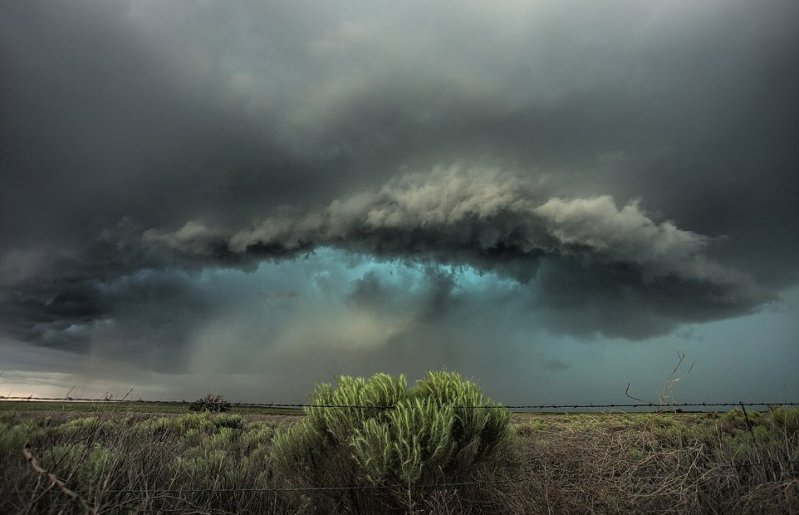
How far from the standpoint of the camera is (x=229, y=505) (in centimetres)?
629

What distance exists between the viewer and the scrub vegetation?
5137 mm

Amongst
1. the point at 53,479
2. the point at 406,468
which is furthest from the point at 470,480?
the point at 53,479

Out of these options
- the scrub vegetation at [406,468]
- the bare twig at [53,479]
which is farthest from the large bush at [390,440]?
the bare twig at [53,479]

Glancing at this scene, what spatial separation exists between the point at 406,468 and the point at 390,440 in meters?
0.44

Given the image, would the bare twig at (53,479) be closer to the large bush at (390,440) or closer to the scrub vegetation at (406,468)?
the scrub vegetation at (406,468)

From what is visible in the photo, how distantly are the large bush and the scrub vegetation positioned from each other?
0.8 inches

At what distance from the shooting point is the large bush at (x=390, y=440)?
659 cm

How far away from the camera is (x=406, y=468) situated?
21.4 feet

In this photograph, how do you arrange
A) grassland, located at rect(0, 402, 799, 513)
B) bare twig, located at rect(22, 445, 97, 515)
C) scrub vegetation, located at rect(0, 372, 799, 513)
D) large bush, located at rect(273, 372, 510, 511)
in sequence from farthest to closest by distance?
large bush, located at rect(273, 372, 510, 511), scrub vegetation, located at rect(0, 372, 799, 513), grassland, located at rect(0, 402, 799, 513), bare twig, located at rect(22, 445, 97, 515)

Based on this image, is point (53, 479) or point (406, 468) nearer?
point (53, 479)

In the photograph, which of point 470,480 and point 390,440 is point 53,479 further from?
point 470,480

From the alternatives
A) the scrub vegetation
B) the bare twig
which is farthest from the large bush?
the bare twig

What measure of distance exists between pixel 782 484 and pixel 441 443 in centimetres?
388

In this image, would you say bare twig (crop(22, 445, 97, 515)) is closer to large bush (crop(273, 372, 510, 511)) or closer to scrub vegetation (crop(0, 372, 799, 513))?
scrub vegetation (crop(0, 372, 799, 513))
